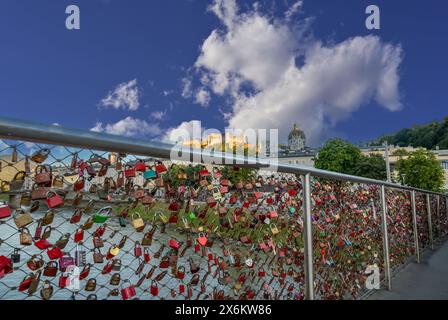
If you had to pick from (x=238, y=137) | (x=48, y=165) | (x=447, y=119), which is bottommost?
(x=48, y=165)

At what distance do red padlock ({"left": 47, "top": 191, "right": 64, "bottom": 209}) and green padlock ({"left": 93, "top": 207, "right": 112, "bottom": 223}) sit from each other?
148 millimetres

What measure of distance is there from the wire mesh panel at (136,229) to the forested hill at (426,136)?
219 ft

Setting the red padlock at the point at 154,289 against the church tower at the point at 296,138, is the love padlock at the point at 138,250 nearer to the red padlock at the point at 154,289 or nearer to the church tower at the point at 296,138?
the red padlock at the point at 154,289

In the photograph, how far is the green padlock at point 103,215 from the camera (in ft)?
4.08

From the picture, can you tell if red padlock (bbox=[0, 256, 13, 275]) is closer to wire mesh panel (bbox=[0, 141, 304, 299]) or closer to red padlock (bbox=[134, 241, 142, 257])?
wire mesh panel (bbox=[0, 141, 304, 299])

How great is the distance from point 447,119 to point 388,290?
65.0m

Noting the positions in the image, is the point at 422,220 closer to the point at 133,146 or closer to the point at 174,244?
the point at 174,244

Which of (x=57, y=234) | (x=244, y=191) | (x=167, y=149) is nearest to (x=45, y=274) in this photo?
(x=57, y=234)

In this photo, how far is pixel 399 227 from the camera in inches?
156

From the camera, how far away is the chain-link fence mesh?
1122 mm

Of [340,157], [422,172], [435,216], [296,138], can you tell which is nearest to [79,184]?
[435,216]

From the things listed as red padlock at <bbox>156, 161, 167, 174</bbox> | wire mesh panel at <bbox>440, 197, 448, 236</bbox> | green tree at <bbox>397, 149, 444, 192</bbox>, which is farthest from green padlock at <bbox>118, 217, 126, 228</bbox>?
green tree at <bbox>397, 149, 444, 192</bbox>

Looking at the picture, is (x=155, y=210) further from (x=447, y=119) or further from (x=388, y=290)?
(x=447, y=119)

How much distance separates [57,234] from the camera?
1222 mm
